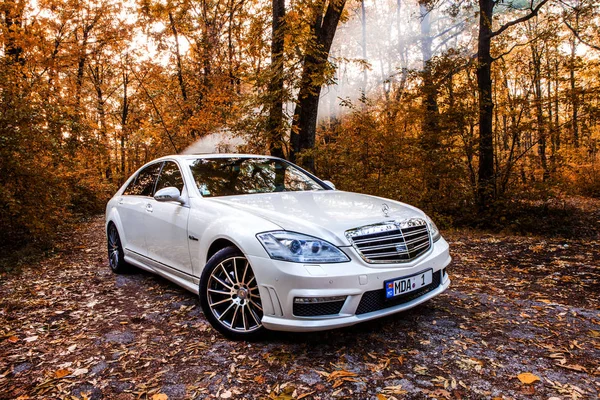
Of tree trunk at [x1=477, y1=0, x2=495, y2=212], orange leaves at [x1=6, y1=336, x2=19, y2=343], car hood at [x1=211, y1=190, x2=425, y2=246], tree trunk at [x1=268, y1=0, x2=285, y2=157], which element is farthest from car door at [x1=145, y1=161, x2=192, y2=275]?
tree trunk at [x1=477, y1=0, x2=495, y2=212]

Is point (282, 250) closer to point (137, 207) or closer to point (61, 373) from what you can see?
point (61, 373)

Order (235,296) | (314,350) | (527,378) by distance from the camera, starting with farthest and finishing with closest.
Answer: (235,296)
(314,350)
(527,378)

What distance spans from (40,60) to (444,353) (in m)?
13.8

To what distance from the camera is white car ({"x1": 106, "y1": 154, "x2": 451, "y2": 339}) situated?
2781 millimetres

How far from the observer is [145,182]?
16.6ft

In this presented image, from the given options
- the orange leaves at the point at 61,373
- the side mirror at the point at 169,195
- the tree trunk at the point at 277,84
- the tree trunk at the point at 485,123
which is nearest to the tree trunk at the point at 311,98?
the tree trunk at the point at 277,84

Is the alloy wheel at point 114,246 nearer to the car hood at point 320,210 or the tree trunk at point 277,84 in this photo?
the car hood at point 320,210

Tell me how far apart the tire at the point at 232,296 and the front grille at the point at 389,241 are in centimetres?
86

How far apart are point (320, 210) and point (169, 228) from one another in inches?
64.9

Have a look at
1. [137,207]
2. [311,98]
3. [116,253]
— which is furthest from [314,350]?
[311,98]

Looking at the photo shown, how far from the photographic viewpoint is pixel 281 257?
2805mm

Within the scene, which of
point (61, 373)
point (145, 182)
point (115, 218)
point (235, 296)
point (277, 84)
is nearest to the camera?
point (61, 373)

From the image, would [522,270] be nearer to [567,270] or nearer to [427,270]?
[567,270]

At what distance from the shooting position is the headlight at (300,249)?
9.18 feet
